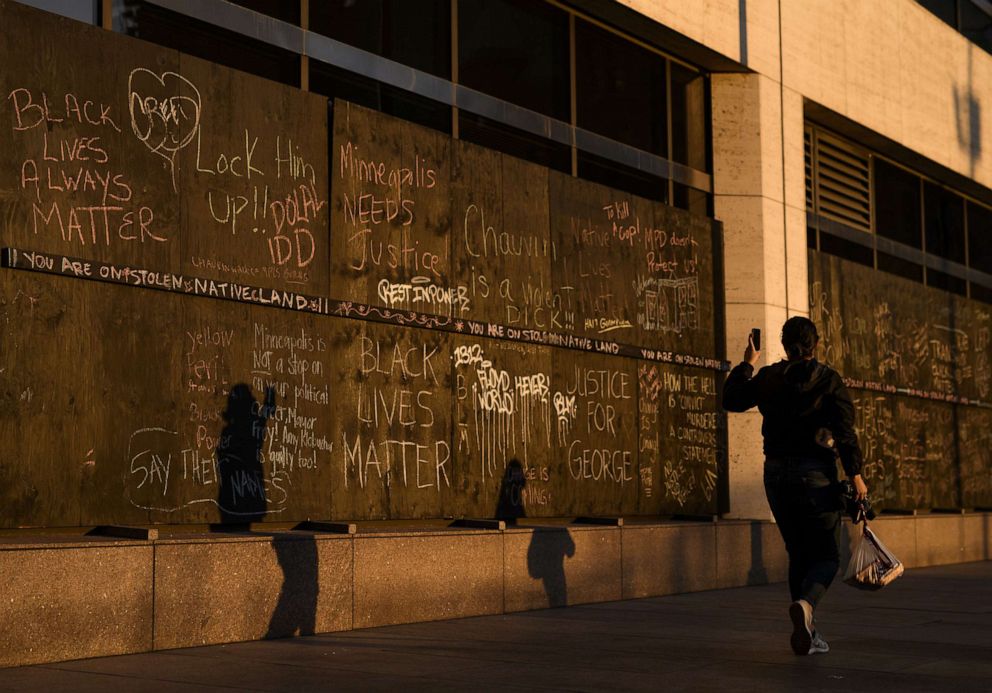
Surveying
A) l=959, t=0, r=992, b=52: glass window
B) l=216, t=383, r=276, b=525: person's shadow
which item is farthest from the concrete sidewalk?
l=959, t=0, r=992, b=52: glass window

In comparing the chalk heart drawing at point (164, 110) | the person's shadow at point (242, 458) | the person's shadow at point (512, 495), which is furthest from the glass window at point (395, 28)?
the person's shadow at point (512, 495)

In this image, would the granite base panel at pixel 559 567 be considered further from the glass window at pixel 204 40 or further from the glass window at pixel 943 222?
the glass window at pixel 943 222

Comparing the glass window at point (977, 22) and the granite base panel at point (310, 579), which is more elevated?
the glass window at point (977, 22)

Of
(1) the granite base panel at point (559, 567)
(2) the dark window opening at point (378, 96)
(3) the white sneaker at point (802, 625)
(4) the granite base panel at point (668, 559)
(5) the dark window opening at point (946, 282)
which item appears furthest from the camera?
(5) the dark window opening at point (946, 282)

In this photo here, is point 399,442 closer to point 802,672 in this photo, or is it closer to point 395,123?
point 395,123

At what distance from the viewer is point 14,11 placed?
869cm

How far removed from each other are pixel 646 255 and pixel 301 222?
4.97 metres

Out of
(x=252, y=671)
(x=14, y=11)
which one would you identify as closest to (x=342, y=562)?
(x=252, y=671)

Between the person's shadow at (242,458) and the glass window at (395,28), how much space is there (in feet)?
9.74

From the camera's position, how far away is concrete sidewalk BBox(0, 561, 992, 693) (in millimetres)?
7398

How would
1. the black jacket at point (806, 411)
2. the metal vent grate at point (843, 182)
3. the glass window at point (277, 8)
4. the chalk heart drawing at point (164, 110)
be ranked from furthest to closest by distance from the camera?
the metal vent grate at point (843, 182)
the glass window at point (277, 8)
the chalk heart drawing at point (164, 110)
the black jacket at point (806, 411)

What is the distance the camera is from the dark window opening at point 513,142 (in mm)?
12875

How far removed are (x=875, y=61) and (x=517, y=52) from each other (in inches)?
276

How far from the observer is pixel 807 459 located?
352 inches
